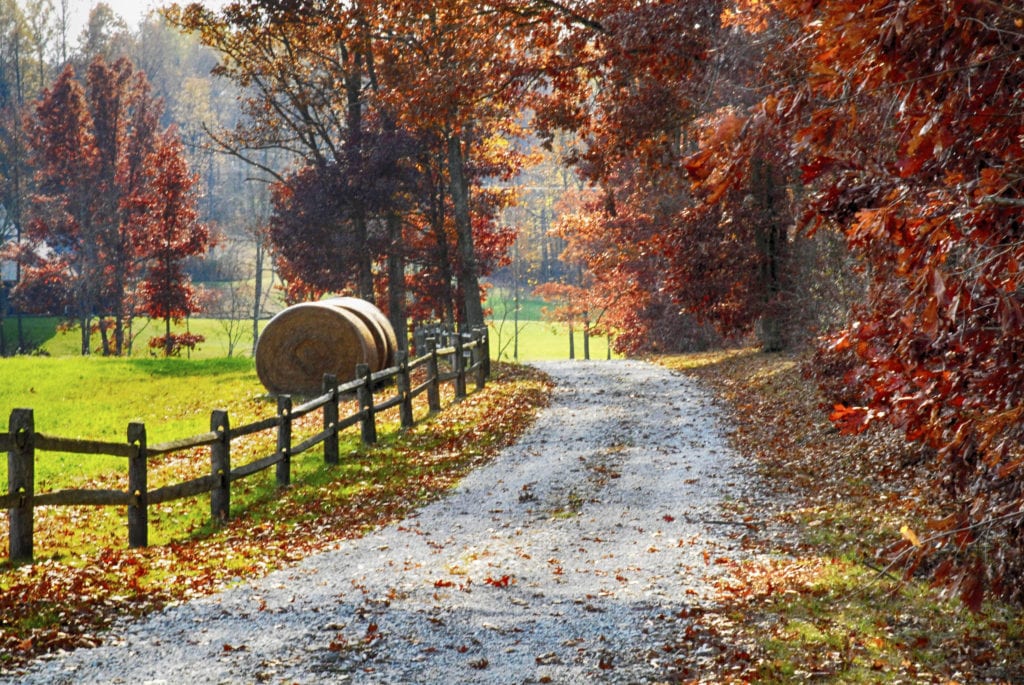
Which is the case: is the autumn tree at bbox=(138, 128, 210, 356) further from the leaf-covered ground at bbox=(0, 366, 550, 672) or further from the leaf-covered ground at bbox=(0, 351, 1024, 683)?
the leaf-covered ground at bbox=(0, 351, 1024, 683)

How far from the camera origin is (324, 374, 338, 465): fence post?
14508 mm

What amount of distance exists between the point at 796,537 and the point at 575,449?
19.4 feet

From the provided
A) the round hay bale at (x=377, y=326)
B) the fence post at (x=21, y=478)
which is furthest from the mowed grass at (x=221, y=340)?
the fence post at (x=21, y=478)

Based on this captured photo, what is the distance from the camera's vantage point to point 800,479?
1318 centimetres

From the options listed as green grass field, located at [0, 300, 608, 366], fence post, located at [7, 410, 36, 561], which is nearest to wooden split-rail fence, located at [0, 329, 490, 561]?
fence post, located at [7, 410, 36, 561]

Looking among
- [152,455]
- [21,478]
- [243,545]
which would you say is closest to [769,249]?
[243,545]

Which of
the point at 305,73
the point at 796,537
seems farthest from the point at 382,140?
the point at 796,537

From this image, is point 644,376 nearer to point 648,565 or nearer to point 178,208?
point 648,565

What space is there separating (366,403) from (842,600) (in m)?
9.60

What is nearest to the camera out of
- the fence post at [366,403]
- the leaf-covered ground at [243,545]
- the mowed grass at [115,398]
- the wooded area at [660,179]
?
the wooded area at [660,179]

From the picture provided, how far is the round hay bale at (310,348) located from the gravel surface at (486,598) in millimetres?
8183

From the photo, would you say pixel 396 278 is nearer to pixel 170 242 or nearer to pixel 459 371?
pixel 170 242

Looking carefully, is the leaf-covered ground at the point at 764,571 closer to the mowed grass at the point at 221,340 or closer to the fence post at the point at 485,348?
the fence post at the point at 485,348

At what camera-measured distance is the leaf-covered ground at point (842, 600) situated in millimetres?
6562
